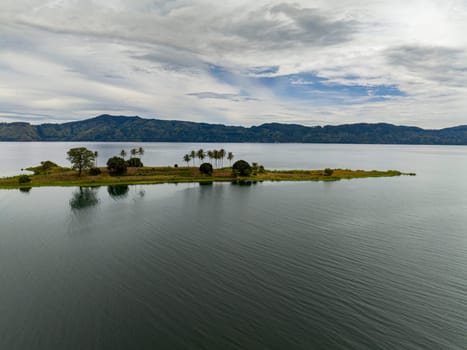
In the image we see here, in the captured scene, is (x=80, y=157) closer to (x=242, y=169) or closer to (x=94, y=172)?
(x=94, y=172)

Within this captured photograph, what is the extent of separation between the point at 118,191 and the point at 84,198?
54.7 ft

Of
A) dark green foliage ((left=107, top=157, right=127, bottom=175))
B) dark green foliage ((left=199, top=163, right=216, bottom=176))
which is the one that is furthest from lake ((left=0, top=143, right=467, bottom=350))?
dark green foliage ((left=199, top=163, right=216, bottom=176))

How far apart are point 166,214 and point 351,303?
175 feet

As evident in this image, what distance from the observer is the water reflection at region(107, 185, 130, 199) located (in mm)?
101731

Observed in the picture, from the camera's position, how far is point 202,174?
153m

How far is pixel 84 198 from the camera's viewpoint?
314ft

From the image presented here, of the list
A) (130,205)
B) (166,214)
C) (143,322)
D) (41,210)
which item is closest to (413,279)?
(143,322)

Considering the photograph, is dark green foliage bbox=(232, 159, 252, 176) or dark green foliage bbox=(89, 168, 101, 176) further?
dark green foliage bbox=(232, 159, 252, 176)

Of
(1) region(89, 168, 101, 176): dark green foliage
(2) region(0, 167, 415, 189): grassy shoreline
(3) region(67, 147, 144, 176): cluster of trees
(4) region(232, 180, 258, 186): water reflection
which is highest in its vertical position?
(3) region(67, 147, 144, 176): cluster of trees

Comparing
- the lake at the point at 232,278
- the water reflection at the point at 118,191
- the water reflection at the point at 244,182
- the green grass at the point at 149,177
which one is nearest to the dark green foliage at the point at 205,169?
the green grass at the point at 149,177

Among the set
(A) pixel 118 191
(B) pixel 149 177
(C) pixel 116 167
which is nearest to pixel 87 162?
(C) pixel 116 167

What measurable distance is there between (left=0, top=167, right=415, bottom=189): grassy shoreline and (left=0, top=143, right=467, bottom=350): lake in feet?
149

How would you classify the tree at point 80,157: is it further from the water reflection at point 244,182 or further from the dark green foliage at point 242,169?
the dark green foliage at point 242,169

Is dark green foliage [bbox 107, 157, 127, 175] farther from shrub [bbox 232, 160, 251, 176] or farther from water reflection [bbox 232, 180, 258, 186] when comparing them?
shrub [bbox 232, 160, 251, 176]
